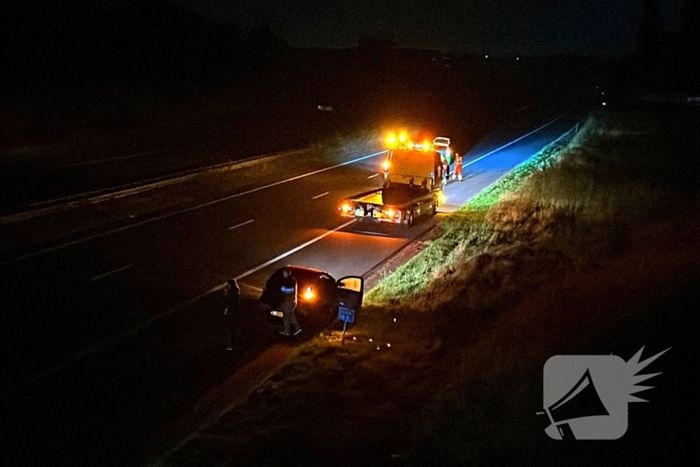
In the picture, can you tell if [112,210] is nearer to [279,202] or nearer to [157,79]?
[279,202]

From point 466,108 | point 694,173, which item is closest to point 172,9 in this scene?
point 466,108

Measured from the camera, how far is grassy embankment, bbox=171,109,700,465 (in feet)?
25.3

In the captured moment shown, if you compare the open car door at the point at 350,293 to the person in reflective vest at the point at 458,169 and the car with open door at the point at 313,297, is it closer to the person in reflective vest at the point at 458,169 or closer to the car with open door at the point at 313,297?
the car with open door at the point at 313,297

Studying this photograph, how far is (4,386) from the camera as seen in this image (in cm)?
1064

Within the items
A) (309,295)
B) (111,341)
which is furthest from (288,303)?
(111,341)

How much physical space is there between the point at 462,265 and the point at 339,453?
27.6 ft

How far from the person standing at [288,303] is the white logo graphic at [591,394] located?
5.84 metres

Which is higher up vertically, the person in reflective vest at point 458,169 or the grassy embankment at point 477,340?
the grassy embankment at point 477,340

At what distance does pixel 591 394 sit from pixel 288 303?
6421 millimetres

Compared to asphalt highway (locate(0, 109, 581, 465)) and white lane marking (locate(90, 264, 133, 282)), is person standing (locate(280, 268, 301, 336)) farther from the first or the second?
white lane marking (locate(90, 264, 133, 282))

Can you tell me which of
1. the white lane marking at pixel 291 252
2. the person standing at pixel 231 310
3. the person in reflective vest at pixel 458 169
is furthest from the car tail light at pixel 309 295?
the person in reflective vest at pixel 458 169

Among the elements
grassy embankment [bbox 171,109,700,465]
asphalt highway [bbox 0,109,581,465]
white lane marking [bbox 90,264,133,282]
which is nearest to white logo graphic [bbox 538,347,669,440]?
grassy embankment [bbox 171,109,700,465]

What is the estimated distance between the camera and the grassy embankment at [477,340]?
25.3 feet

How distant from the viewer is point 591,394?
707 cm
